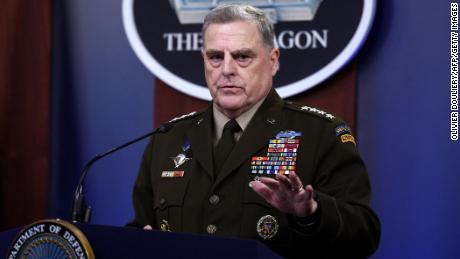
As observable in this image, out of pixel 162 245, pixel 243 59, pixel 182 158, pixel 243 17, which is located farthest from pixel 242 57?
pixel 162 245

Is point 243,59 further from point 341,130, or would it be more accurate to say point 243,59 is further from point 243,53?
point 341,130

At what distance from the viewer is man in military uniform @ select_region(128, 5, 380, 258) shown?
78.8 inches

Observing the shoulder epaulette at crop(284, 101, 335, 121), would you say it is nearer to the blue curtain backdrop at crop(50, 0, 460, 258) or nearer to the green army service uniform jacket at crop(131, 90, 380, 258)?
the green army service uniform jacket at crop(131, 90, 380, 258)

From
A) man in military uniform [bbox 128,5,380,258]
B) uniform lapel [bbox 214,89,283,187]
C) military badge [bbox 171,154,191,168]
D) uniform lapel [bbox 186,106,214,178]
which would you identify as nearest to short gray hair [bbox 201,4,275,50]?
man in military uniform [bbox 128,5,380,258]

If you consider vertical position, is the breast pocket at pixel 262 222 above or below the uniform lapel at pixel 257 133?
below

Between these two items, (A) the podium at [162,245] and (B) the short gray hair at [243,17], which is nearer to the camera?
(A) the podium at [162,245]

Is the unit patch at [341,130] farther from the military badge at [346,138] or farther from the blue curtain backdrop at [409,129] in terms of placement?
the blue curtain backdrop at [409,129]

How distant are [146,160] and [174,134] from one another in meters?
0.11

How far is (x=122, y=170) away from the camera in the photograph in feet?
10.8

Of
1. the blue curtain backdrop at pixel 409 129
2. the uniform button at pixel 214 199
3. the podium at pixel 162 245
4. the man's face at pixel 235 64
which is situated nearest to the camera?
the podium at pixel 162 245

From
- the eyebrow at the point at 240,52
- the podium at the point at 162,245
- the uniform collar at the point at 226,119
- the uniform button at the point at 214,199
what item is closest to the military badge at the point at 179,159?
the uniform collar at the point at 226,119

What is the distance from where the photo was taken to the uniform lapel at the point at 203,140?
217 cm

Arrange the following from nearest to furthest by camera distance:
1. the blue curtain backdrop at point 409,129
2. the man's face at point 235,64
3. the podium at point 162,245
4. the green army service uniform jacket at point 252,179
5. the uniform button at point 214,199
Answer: the podium at point 162,245
the green army service uniform jacket at point 252,179
the uniform button at point 214,199
the man's face at point 235,64
the blue curtain backdrop at point 409,129

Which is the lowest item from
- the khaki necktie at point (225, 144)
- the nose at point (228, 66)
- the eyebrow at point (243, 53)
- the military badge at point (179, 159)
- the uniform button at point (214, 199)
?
the uniform button at point (214, 199)
